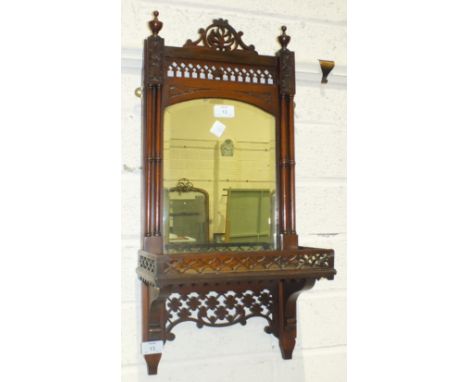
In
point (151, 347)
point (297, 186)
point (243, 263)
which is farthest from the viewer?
point (297, 186)

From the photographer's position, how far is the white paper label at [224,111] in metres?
1.05

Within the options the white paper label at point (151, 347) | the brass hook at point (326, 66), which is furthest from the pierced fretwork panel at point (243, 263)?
the brass hook at point (326, 66)

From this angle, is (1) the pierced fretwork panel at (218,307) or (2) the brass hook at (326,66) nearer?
(1) the pierced fretwork panel at (218,307)

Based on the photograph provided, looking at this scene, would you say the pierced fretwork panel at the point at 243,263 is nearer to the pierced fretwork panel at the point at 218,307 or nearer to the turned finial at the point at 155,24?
the pierced fretwork panel at the point at 218,307

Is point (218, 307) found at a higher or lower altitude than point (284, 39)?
lower

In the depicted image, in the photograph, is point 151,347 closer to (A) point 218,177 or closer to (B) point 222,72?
(A) point 218,177

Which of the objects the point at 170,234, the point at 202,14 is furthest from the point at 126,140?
the point at 202,14

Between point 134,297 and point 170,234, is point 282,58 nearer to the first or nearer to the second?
point 170,234

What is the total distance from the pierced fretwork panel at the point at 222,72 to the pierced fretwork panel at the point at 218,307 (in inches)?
20.7

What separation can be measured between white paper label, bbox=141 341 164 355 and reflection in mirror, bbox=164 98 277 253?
23cm

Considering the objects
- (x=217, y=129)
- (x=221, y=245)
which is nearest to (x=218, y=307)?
(x=221, y=245)

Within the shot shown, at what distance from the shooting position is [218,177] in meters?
1.04

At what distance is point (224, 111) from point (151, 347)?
59cm

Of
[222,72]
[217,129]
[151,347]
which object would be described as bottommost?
[151,347]
